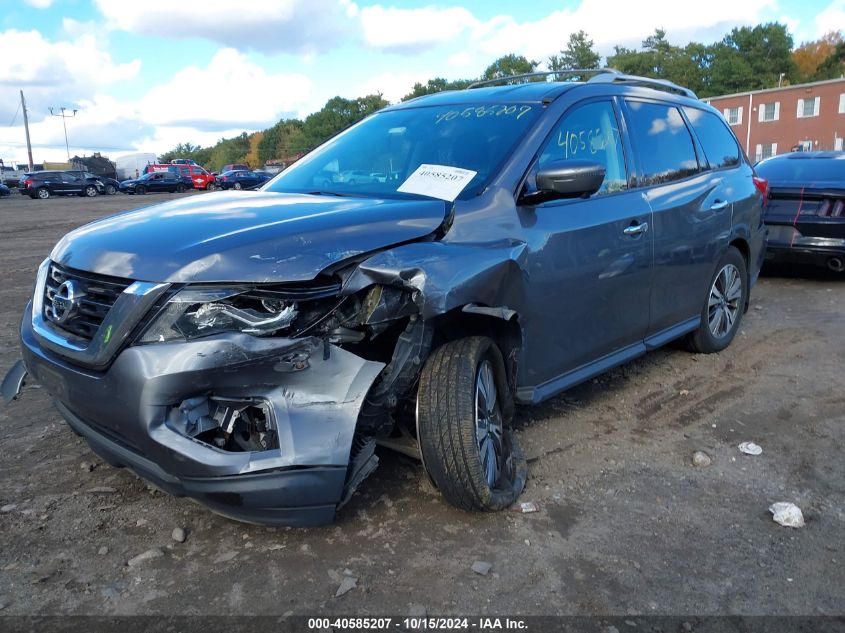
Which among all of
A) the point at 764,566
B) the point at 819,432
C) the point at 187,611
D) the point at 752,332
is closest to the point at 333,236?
the point at 187,611

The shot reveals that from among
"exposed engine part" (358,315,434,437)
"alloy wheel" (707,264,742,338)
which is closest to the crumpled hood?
"exposed engine part" (358,315,434,437)

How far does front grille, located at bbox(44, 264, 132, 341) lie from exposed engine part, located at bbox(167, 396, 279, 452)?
0.48m

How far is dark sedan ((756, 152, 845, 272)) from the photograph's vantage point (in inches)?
288

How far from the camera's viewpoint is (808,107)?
47938 mm

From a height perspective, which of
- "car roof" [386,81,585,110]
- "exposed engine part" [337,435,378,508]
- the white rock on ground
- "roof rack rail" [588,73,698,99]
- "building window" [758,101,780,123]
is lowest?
the white rock on ground

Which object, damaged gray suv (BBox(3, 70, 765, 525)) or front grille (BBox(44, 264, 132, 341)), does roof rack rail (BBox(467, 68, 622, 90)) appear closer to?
damaged gray suv (BBox(3, 70, 765, 525))

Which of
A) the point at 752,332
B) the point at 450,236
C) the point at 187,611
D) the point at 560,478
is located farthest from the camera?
the point at 752,332

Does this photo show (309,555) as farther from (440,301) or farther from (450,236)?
(450,236)

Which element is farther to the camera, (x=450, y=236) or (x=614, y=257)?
(x=614, y=257)

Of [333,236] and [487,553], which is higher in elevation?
[333,236]

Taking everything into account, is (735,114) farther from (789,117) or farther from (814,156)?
(814,156)

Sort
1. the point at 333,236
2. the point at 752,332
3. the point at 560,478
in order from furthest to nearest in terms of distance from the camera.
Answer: the point at 752,332, the point at 560,478, the point at 333,236

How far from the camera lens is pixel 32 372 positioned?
113 inches

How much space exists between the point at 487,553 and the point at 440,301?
3.23ft
